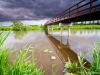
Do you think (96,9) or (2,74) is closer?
(2,74)

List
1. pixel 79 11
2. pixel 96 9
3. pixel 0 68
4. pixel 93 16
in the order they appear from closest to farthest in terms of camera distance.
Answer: pixel 0 68
pixel 96 9
pixel 93 16
pixel 79 11

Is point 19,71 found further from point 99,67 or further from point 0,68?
point 99,67

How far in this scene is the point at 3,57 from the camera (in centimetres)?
164

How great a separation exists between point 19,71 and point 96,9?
21.2 ft

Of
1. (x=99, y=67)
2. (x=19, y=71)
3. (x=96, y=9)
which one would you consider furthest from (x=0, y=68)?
(x=96, y=9)

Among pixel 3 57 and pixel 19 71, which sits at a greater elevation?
pixel 3 57

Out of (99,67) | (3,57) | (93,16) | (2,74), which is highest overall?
(93,16)

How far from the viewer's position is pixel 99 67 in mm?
2545

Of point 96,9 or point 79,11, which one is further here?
point 79,11

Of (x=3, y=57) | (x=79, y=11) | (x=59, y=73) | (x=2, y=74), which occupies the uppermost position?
(x=79, y=11)

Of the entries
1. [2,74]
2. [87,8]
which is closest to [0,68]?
[2,74]

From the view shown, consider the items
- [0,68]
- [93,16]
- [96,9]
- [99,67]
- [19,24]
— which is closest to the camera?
[0,68]

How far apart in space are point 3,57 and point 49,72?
Answer: 9.44 ft

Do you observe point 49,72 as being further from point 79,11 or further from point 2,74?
point 79,11
